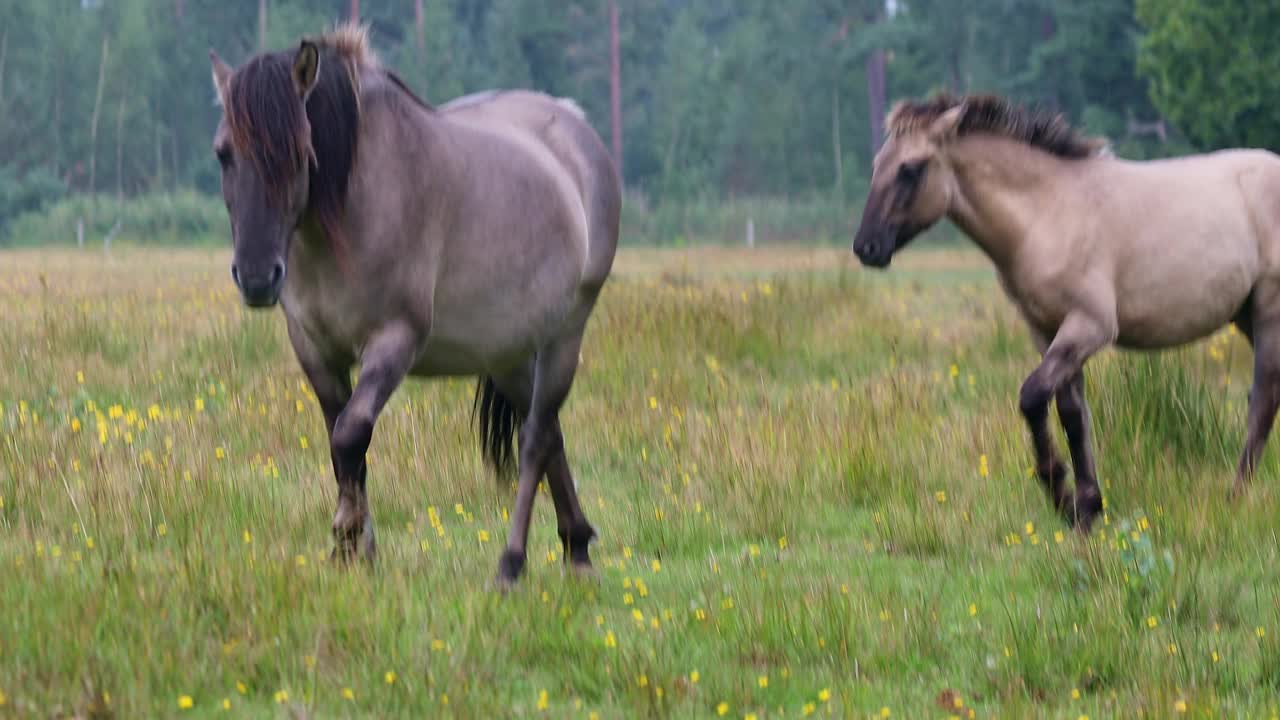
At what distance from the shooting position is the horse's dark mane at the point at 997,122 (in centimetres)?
724

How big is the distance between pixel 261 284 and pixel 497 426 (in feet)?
6.67

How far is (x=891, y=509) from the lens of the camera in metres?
6.92

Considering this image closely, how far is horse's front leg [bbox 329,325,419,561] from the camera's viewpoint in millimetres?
5168

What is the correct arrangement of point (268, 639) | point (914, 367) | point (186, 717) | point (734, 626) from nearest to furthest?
point (186, 717) → point (268, 639) → point (734, 626) → point (914, 367)

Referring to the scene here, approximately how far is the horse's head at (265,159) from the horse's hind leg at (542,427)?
Answer: 4.69 ft

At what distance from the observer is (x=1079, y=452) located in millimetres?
6898

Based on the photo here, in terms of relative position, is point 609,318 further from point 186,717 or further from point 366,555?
point 186,717

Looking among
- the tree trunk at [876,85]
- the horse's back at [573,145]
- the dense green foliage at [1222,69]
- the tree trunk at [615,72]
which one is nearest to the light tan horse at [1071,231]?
the horse's back at [573,145]

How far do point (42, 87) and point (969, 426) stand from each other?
186 feet

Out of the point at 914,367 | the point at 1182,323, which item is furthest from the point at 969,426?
the point at 914,367

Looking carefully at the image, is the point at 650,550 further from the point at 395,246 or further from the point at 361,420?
the point at 395,246

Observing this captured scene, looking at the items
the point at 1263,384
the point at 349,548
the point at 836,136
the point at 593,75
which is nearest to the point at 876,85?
the point at 836,136

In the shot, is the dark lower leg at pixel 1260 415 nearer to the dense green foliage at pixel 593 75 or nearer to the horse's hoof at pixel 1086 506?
the horse's hoof at pixel 1086 506

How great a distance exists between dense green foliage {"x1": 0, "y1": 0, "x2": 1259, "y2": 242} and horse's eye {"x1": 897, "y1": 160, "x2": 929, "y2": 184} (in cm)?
4059
